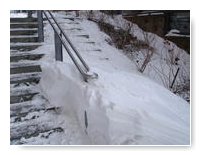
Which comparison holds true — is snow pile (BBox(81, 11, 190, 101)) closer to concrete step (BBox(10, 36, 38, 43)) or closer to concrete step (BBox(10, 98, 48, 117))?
concrete step (BBox(10, 36, 38, 43))

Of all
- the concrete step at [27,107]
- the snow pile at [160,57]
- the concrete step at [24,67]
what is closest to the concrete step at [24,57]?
the concrete step at [24,67]

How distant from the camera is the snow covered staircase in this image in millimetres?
2191

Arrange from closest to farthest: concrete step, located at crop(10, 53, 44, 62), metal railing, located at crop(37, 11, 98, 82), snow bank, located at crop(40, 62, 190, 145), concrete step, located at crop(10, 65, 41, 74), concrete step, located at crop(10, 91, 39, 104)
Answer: snow bank, located at crop(40, 62, 190, 145) < metal railing, located at crop(37, 11, 98, 82) < concrete step, located at crop(10, 91, 39, 104) < concrete step, located at crop(10, 65, 41, 74) < concrete step, located at crop(10, 53, 44, 62)

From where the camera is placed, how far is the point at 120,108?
6.23ft

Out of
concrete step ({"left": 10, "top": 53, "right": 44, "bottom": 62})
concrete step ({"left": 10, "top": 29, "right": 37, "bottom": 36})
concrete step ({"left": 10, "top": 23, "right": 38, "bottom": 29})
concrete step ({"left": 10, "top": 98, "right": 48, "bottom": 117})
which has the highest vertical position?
concrete step ({"left": 10, "top": 23, "right": 38, "bottom": 29})

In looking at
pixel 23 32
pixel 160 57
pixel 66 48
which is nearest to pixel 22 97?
pixel 66 48

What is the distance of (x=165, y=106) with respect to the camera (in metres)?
2.16

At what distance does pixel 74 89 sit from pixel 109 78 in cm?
38

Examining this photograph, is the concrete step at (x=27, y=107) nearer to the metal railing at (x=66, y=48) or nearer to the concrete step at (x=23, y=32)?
the metal railing at (x=66, y=48)

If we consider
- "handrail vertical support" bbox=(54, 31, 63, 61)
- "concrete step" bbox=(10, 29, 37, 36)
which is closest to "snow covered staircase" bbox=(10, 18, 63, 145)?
"concrete step" bbox=(10, 29, 37, 36)

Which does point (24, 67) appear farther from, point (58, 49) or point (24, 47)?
point (24, 47)

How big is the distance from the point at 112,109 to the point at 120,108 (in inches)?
2.6

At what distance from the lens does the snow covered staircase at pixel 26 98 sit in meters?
2.19
